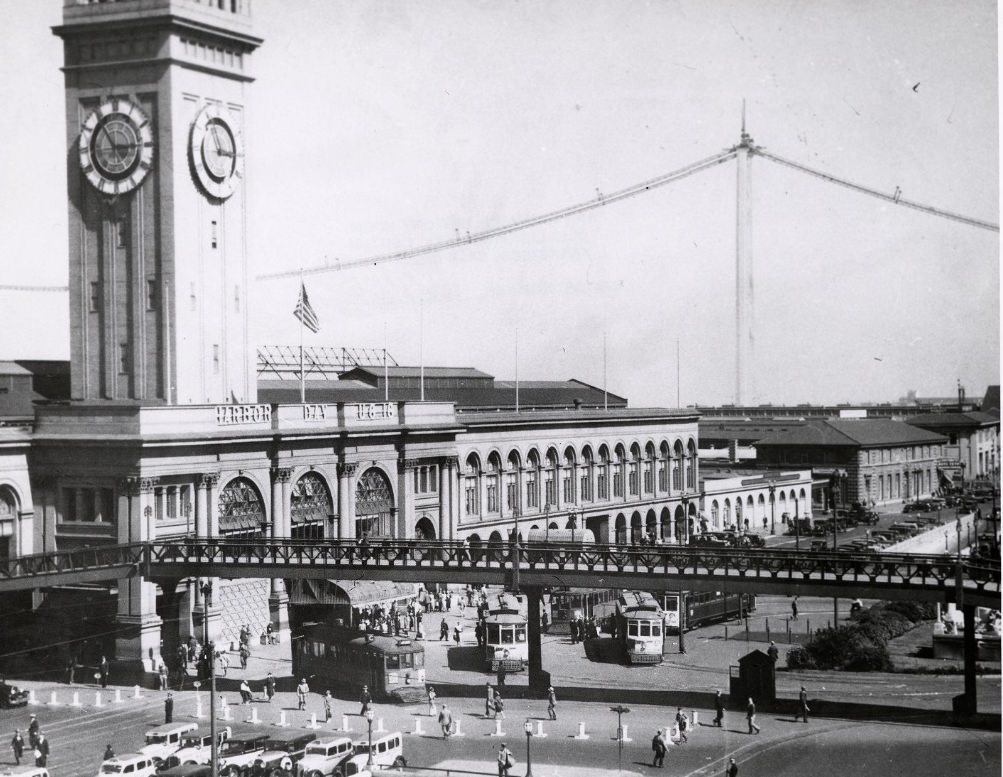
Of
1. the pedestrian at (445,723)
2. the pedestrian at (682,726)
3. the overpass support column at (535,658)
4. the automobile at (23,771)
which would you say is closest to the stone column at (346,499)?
the overpass support column at (535,658)

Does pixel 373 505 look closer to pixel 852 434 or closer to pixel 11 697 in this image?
pixel 11 697

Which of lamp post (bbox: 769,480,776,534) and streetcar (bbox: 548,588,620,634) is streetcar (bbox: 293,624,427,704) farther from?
lamp post (bbox: 769,480,776,534)

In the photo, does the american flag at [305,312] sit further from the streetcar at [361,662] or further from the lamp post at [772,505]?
the lamp post at [772,505]

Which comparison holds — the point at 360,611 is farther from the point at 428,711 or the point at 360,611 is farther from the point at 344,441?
the point at 428,711

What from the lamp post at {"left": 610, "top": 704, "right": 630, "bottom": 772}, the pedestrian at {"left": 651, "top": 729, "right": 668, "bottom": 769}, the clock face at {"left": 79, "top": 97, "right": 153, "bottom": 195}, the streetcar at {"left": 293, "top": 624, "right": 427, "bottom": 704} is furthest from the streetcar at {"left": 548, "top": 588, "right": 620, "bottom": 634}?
the clock face at {"left": 79, "top": 97, "right": 153, "bottom": 195}

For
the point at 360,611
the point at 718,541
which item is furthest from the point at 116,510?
the point at 718,541
